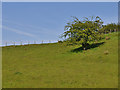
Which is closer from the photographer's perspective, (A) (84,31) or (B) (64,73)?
(B) (64,73)

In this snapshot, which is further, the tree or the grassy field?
the tree

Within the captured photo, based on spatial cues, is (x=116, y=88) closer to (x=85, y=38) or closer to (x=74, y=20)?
(x=85, y=38)

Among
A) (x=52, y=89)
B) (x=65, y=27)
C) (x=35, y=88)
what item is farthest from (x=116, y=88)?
(x=65, y=27)

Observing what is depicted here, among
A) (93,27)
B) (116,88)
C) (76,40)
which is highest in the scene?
(93,27)

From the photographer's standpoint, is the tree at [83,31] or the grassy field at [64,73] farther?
the tree at [83,31]

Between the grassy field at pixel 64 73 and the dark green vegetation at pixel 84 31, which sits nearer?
the grassy field at pixel 64 73

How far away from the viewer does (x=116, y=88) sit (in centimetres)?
1383

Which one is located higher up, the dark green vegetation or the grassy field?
the dark green vegetation

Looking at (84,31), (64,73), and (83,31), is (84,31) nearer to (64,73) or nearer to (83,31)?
(83,31)

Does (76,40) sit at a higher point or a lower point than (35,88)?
higher

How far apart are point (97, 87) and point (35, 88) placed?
17.5 feet

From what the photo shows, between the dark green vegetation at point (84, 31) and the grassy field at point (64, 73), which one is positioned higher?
the dark green vegetation at point (84, 31)

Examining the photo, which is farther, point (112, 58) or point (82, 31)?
point (82, 31)

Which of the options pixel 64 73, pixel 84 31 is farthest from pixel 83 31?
pixel 64 73
